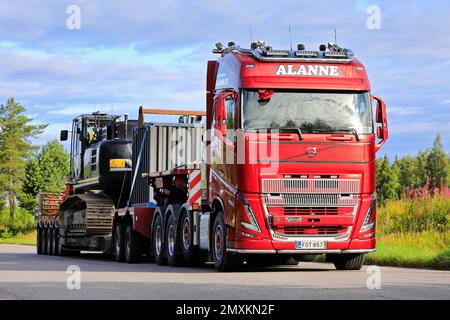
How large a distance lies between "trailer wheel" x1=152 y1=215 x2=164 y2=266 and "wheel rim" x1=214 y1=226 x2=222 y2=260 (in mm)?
3464

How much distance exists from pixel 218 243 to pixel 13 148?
93.0 m

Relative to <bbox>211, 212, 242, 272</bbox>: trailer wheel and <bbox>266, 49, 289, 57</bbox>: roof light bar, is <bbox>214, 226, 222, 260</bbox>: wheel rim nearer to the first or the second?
<bbox>211, 212, 242, 272</bbox>: trailer wheel

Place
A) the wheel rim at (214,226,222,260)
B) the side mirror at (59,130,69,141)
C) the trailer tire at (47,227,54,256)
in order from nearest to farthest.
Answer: the wheel rim at (214,226,222,260) < the side mirror at (59,130,69,141) < the trailer tire at (47,227,54,256)

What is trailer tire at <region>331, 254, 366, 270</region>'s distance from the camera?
19016 millimetres

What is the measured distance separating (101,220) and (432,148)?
5561 inches

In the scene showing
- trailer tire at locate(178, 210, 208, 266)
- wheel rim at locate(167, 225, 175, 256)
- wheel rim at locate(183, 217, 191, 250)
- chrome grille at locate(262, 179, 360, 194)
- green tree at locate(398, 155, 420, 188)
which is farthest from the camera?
green tree at locate(398, 155, 420, 188)

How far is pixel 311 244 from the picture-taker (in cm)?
1770

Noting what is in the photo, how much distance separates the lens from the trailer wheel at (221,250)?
18.2 meters

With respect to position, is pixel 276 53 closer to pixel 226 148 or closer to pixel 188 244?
pixel 226 148

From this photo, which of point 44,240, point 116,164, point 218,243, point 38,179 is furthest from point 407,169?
point 218,243

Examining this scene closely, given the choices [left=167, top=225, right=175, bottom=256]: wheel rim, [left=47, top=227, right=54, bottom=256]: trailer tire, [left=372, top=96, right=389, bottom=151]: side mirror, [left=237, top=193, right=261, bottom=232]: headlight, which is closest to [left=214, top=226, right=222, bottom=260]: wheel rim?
[left=237, top=193, right=261, bottom=232]: headlight

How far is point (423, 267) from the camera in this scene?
2002 cm
